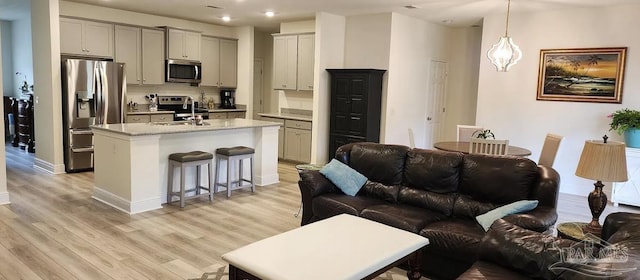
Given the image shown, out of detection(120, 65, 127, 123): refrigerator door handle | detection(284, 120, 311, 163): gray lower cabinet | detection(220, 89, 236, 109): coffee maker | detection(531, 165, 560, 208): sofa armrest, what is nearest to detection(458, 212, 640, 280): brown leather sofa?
detection(531, 165, 560, 208): sofa armrest

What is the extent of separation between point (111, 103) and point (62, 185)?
5.05 feet

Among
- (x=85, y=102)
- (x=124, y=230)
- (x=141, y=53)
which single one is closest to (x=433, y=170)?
(x=124, y=230)

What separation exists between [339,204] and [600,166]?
1936 mm

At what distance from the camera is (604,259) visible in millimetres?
1936

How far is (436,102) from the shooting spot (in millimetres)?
8508

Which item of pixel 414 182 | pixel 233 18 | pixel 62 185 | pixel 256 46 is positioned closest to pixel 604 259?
pixel 414 182

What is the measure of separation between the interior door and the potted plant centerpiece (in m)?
3.16

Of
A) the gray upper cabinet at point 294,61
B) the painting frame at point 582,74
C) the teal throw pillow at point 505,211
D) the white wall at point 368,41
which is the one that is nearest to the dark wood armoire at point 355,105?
the white wall at point 368,41

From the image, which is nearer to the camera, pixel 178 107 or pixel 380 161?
pixel 380 161

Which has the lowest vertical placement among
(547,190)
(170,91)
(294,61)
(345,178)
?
(345,178)

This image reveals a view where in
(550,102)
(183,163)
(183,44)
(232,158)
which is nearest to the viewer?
(183,163)

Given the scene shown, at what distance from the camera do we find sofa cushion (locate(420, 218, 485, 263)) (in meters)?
3.03

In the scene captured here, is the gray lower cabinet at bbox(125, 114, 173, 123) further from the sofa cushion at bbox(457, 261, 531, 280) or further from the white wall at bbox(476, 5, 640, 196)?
the sofa cushion at bbox(457, 261, 531, 280)

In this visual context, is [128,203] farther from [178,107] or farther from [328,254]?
[178,107]
